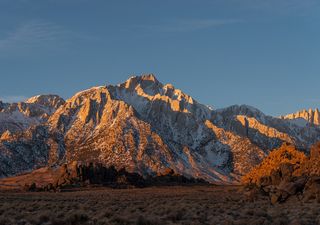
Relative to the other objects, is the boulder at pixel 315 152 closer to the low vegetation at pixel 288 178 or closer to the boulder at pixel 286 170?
Result: the low vegetation at pixel 288 178

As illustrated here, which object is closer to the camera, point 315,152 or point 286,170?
point 286,170

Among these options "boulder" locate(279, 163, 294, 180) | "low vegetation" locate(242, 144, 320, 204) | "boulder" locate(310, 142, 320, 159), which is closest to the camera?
"low vegetation" locate(242, 144, 320, 204)

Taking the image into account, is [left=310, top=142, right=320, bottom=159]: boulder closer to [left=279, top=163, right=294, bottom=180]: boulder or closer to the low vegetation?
the low vegetation

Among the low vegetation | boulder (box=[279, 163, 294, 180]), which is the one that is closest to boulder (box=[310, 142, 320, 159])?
the low vegetation

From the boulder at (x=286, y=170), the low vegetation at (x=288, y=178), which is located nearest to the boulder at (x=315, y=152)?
the low vegetation at (x=288, y=178)

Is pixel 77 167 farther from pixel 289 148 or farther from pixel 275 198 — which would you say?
pixel 275 198

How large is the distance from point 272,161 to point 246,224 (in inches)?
3711

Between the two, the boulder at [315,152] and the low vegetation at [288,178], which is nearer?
the low vegetation at [288,178]

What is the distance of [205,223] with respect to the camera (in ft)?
101

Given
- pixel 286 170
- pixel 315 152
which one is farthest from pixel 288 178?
pixel 315 152

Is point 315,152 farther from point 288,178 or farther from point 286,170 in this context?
point 288,178

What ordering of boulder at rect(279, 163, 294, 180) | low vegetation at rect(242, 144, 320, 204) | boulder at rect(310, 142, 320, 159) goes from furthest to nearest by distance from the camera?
1. boulder at rect(310, 142, 320, 159)
2. boulder at rect(279, 163, 294, 180)
3. low vegetation at rect(242, 144, 320, 204)

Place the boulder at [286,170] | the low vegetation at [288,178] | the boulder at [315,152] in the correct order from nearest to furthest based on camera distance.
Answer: the low vegetation at [288,178] → the boulder at [286,170] → the boulder at [315,152]

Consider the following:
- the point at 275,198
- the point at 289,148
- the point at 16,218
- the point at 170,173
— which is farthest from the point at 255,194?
the point at 170,173
